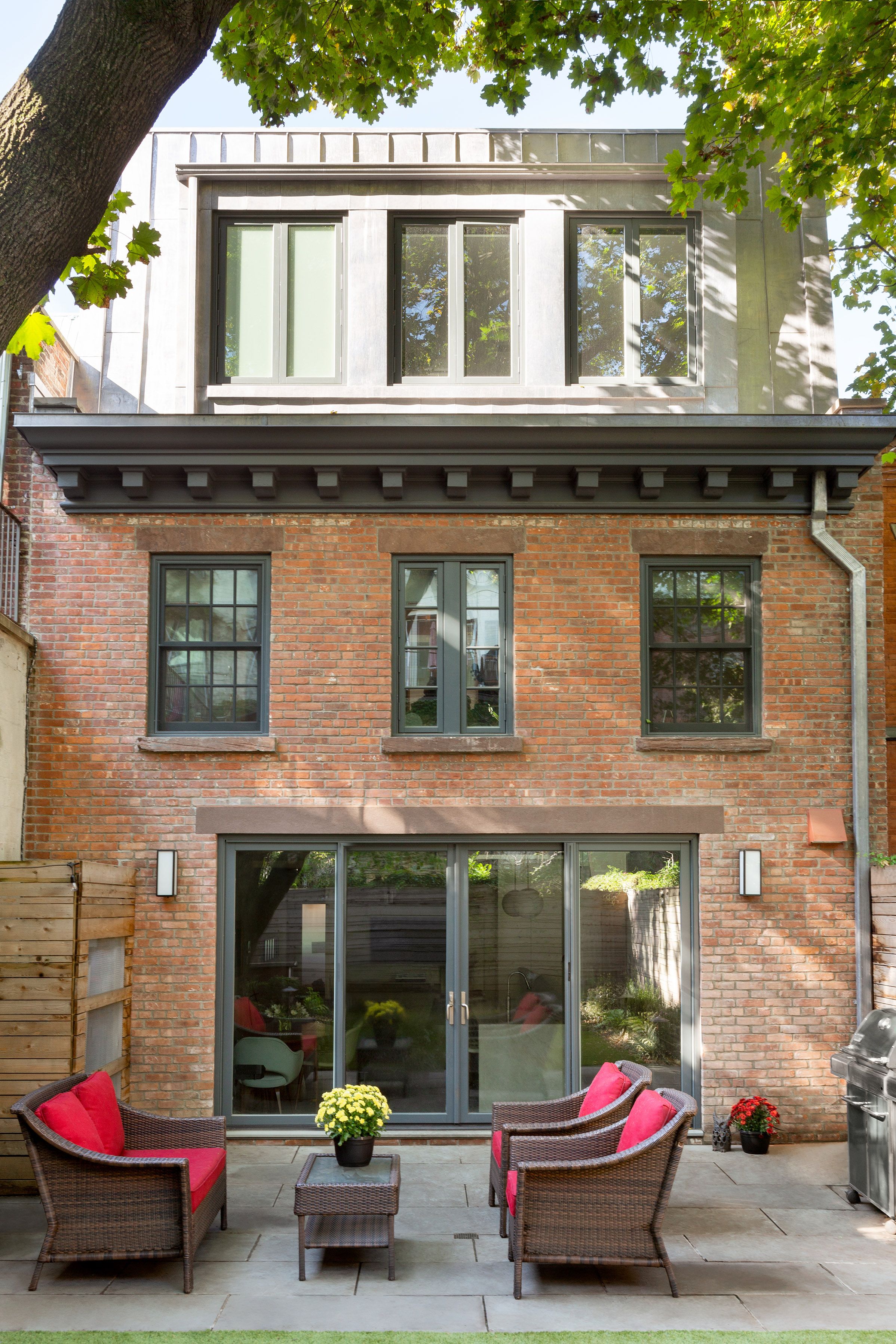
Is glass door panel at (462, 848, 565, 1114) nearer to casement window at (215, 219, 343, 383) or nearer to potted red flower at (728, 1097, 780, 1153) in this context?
potted red flower at (728, 1097, 780, 1153)

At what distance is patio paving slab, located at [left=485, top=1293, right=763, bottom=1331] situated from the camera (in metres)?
5.68

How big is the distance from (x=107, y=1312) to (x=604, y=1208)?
2747 mm

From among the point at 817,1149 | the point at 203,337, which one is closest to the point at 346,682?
the point at 203,337

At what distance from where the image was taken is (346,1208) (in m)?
6.29

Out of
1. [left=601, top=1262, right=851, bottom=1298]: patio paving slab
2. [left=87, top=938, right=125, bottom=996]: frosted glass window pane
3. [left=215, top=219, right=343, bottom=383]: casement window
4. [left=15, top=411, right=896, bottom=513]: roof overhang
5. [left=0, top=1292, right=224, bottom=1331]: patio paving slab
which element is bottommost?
[left=601, top=1262, right=851, bottom=1298]: patio paving slab

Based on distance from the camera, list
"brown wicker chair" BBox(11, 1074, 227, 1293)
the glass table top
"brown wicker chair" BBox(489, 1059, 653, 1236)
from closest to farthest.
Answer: "brown wicker chair" BBox(11, 1074, 227, 1293) → the glass table top → "brown wicker chair" BBox(489, 1059, 653, 1236)

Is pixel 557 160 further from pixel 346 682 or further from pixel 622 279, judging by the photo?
pixel 346 682

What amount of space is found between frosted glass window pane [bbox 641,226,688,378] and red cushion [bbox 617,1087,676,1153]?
6419 millimetres

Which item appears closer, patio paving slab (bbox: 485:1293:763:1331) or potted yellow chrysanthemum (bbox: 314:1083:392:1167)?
patio paving slab (bbox: 485:1293:763:1331)

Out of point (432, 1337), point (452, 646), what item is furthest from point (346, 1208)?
point (452, 646)

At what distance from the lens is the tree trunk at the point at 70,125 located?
3.56m

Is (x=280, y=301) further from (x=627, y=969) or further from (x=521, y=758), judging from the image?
(x=627, y=969)

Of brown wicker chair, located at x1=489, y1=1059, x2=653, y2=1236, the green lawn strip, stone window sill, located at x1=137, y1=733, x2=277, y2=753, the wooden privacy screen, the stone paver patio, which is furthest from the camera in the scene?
stone window sill, located at x1=137, y1=733, x2=277, y2=753

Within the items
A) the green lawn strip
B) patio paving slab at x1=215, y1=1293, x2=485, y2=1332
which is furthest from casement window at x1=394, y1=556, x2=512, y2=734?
the green lawn strip
